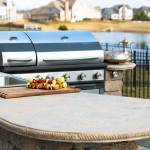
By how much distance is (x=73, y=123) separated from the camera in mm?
2451

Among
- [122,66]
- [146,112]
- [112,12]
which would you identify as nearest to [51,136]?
[146,112]

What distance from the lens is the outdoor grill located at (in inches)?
206

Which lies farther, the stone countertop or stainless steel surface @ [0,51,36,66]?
stainless steel surface @ [0,51,36,66]

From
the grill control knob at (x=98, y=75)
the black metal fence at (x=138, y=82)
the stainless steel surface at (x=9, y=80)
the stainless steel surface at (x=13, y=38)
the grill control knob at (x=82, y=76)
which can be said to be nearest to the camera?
the stainless steel surface at (x=9, y=80)

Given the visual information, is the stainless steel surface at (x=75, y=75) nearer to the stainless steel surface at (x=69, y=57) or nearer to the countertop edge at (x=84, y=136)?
the stainless steel surface at (x=69, y=57)

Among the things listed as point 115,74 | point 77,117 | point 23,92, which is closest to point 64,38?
point 115,74

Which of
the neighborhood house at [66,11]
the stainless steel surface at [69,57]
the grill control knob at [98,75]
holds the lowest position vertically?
the grill control knob at [98,75]

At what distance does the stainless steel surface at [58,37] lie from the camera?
220 inches

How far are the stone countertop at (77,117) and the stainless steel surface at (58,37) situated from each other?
7.56 ft

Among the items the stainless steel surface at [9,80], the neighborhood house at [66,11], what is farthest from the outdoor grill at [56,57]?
the neighborhood house at [66,11]

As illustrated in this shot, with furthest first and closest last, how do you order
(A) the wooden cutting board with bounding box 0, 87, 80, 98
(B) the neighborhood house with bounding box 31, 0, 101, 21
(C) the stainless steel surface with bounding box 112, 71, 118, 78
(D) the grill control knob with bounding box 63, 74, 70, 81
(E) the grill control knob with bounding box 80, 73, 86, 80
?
(B) the neighborhood house with bounding box 31, 0, 101, 21 < (C) the stainless steel surface with bounding box 112, 71, 118, 78 < (E) the grill control knob with bounding box 80, 73, 86, 80 < (D) the grill control knob with bounding box 63, 74, 70, 81 < (A) the wooden cutting board with bounding box 0, 87, 80, 98

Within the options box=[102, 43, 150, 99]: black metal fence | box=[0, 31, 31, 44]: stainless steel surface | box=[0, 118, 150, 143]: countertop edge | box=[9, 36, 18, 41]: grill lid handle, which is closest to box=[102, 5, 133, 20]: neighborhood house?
box=[102, 43, 150, 99]: black metal fence

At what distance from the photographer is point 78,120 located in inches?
99.5

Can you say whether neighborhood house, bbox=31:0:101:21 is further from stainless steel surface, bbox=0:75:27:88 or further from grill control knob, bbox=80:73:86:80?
stainless steel surface, bbox=0:75:27:88
